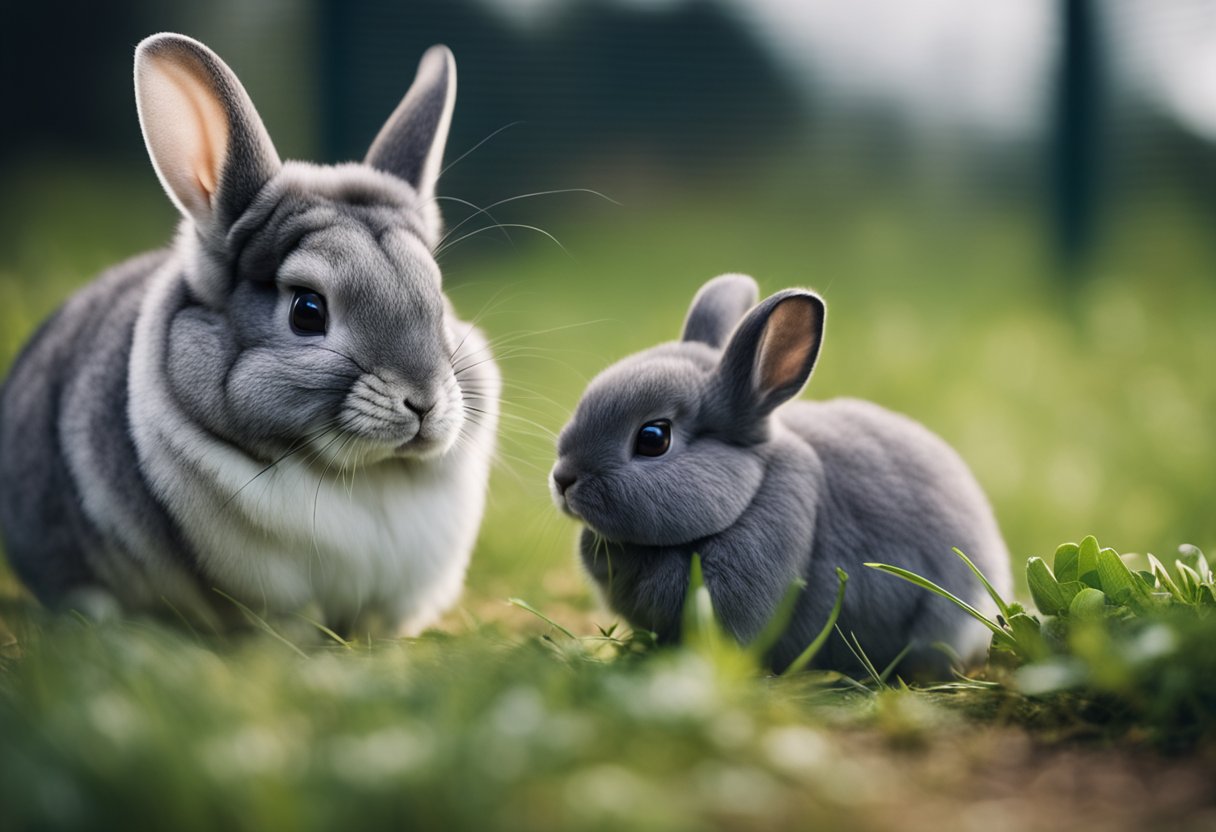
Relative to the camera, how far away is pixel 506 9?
8.45m

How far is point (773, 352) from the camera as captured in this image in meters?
2.78

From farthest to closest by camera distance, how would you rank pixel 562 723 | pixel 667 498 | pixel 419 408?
pixel 419 408
pixel 667 498
pixel 562 723

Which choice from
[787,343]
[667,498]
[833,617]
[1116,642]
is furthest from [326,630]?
[1116,642]

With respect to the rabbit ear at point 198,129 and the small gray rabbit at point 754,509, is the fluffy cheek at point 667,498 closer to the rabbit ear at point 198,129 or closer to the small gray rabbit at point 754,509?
the small gray rabbit at point 754,509

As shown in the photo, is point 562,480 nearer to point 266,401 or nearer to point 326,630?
point 326,630

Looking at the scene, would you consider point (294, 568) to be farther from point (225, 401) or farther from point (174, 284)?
point (174, 284)

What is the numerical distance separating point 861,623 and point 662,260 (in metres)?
5.76

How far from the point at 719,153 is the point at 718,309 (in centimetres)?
569

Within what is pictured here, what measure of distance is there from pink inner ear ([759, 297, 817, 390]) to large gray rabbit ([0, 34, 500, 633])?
842 mm

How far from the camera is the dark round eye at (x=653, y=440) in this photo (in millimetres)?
2791

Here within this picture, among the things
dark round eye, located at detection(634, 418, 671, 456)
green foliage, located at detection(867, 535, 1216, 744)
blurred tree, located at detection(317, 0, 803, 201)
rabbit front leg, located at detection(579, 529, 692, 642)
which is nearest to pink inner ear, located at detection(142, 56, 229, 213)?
dark round eye, located at detection(634, 418, 671, 456)

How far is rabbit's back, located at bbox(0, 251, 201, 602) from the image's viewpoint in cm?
312

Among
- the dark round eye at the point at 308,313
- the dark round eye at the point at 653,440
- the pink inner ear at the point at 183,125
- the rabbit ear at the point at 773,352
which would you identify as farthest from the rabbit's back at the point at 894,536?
the pink inner ear at the point at 183,125

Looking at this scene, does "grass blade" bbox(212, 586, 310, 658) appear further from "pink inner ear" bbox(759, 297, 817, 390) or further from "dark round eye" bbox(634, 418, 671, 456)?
"pink inner ear" bbox(759, 297, 817, 390)
